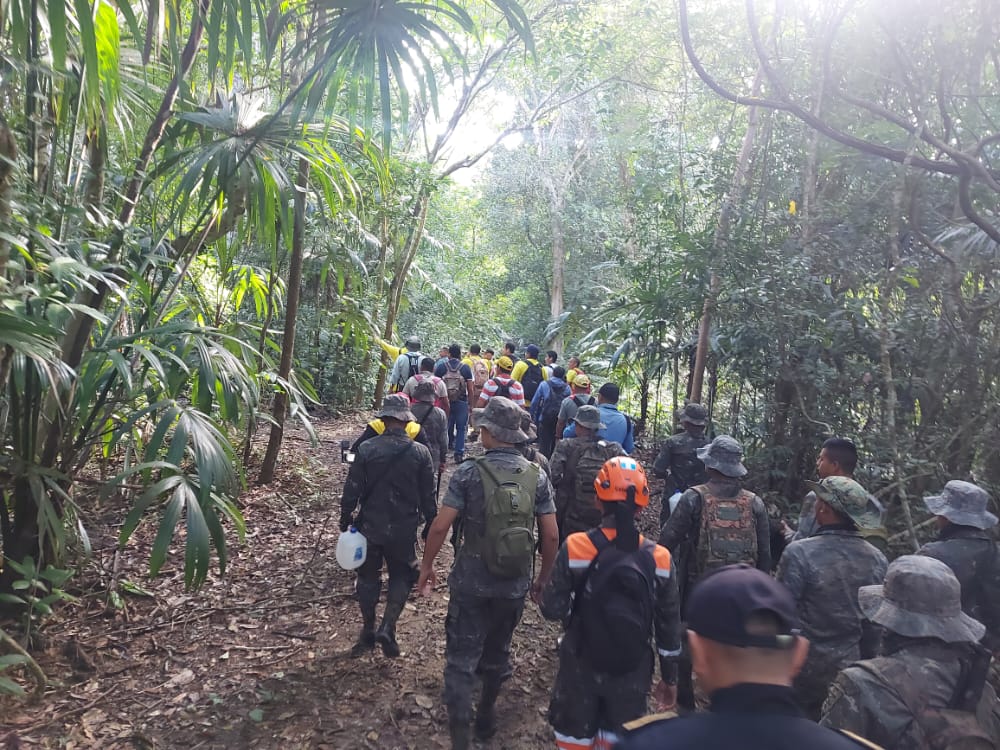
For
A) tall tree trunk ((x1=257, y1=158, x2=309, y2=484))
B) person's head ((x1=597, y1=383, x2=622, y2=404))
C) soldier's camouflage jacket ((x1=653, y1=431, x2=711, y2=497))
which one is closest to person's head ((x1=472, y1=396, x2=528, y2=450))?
soldier's camouflage jacket ((x1=653, y1=431, x2=711, y2=497))

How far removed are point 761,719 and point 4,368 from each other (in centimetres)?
359

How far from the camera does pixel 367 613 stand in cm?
457

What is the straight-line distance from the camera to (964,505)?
11.1ft

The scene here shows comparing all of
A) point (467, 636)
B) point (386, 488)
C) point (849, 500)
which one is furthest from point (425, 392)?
point (849, 500)

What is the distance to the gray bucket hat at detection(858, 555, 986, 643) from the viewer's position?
219 centimetres

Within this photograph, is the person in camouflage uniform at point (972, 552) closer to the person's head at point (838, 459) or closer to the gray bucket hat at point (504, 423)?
the person's head at point (838, 459)

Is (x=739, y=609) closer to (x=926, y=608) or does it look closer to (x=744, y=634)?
(x=744, y=634)

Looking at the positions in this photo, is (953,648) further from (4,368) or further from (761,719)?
(4,368)

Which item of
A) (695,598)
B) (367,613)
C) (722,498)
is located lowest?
(367,613)

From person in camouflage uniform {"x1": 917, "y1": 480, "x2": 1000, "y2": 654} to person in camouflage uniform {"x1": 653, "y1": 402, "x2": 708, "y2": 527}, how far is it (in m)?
1.97

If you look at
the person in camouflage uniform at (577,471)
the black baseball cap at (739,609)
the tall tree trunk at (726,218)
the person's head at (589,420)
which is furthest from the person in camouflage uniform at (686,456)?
the black baseball cap at (739,609)

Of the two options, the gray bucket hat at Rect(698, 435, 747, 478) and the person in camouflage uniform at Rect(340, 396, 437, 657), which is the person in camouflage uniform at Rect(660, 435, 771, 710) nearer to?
the gray bucket hat at Rect(698, 435, 747, 478)

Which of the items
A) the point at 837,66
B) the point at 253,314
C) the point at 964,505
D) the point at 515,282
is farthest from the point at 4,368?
the point at 515,282

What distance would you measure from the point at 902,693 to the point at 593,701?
4.32 feet
